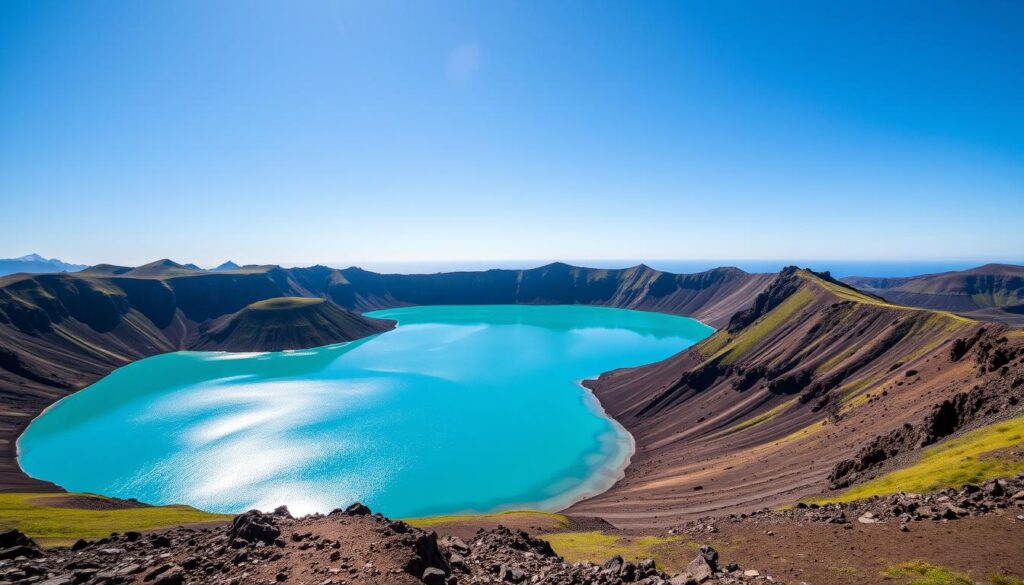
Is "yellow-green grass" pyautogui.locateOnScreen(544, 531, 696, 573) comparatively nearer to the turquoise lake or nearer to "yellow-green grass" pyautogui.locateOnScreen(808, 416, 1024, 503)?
"yellow-green grass" pyautogui.locateOnScreen(808, 416, 1024, 503)

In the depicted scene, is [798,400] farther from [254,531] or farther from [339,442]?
[254,531]


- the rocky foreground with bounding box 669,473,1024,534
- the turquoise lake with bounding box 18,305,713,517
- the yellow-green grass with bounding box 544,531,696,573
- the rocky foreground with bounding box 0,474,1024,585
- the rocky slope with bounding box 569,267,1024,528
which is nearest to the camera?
the rocky foreground with bounding box 0,474,1024,585

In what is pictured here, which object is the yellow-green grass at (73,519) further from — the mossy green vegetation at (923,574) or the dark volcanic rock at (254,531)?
the mossy green vegetation at (923,574)

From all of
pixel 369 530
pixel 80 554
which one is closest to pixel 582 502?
pixel 369 530

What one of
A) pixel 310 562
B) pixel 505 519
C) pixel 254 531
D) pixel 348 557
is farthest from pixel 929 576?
pixel 505 519

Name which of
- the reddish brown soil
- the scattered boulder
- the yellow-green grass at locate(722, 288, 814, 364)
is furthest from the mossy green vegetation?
the yellow-green grass at locate(722, 288, 814, 364)
